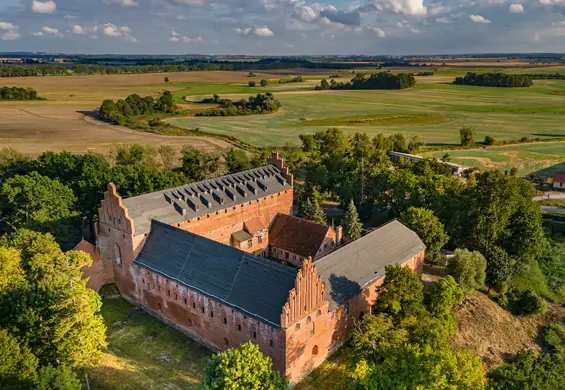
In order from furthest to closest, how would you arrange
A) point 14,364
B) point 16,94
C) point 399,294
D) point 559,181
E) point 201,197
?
point 16,94
point 559,181
point 201,197
point 399,294
point 14,364

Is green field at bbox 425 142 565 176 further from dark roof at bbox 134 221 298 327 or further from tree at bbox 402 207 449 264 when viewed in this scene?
dark roof at bbox 134 221 298 327

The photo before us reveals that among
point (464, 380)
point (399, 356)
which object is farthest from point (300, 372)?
point (464, 380)

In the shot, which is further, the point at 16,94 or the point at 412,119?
the point at 16,94

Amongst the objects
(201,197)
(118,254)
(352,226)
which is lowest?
(352,226)

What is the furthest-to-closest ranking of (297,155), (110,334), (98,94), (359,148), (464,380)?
(98,94), (297,155), (359,148), (110,334), (464,380)

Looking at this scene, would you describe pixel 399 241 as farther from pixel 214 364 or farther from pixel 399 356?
pixel 214 364

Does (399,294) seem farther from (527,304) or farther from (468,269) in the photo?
(527,304)

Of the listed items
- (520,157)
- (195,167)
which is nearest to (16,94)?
(195,167)
